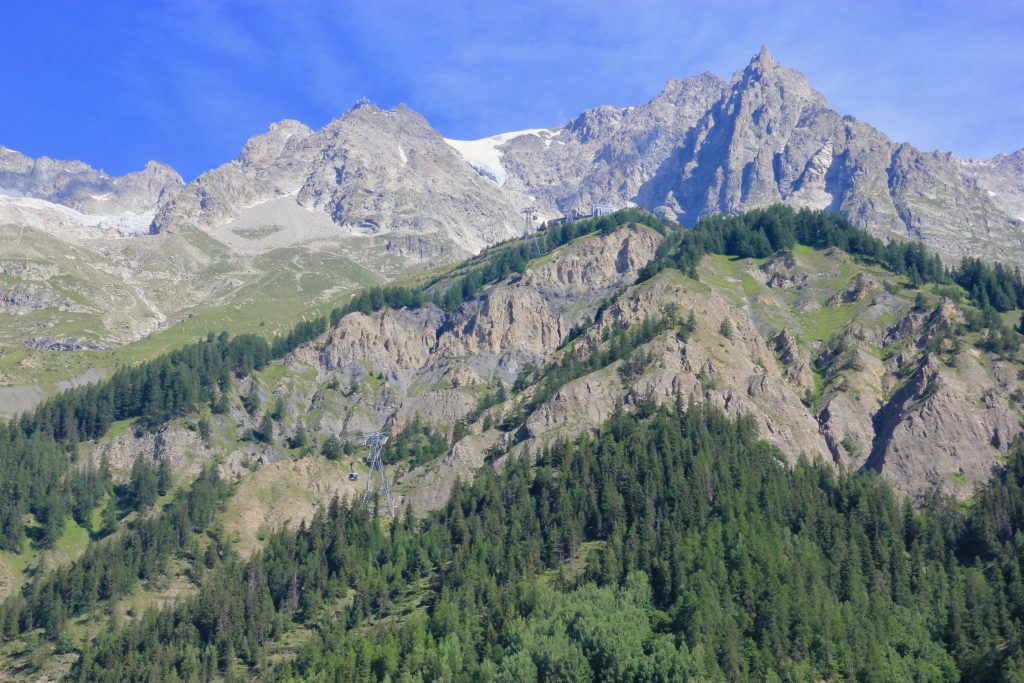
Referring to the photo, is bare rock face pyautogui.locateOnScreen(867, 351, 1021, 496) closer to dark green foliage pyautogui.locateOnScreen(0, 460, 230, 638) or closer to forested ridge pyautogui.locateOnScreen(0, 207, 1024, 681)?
forested ridge pyautogui.locateOnScreen(0, 207, 1024, 681)

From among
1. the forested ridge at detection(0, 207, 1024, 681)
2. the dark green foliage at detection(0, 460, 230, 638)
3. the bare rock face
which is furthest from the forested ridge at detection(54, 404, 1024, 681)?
the dark green foliage at detection(0, 460, 230, 638)

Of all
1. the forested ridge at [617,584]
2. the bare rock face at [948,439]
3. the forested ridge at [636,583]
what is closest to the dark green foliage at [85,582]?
the forested ridge at [617,584]

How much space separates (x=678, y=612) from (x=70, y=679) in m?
93.8

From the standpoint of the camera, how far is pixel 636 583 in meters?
145

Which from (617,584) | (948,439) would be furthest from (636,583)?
(948,439)

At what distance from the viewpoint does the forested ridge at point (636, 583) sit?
129 m

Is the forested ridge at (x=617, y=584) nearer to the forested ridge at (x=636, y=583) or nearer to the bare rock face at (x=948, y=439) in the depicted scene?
the forested ridge at (x=636, y=583)

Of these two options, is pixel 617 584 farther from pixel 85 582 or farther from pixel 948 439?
pixel 85 582

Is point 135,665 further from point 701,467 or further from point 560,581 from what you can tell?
point 701,467

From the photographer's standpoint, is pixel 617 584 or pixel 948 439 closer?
pixel 617 584

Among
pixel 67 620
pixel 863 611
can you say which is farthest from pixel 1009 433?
pixel 67 620

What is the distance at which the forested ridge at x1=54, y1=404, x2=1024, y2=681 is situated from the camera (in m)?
129

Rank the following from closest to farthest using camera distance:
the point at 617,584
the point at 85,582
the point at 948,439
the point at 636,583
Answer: the point at 636,583
the point at 617,584
the point at 85,582
the point at 948,439

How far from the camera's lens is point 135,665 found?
510ft
